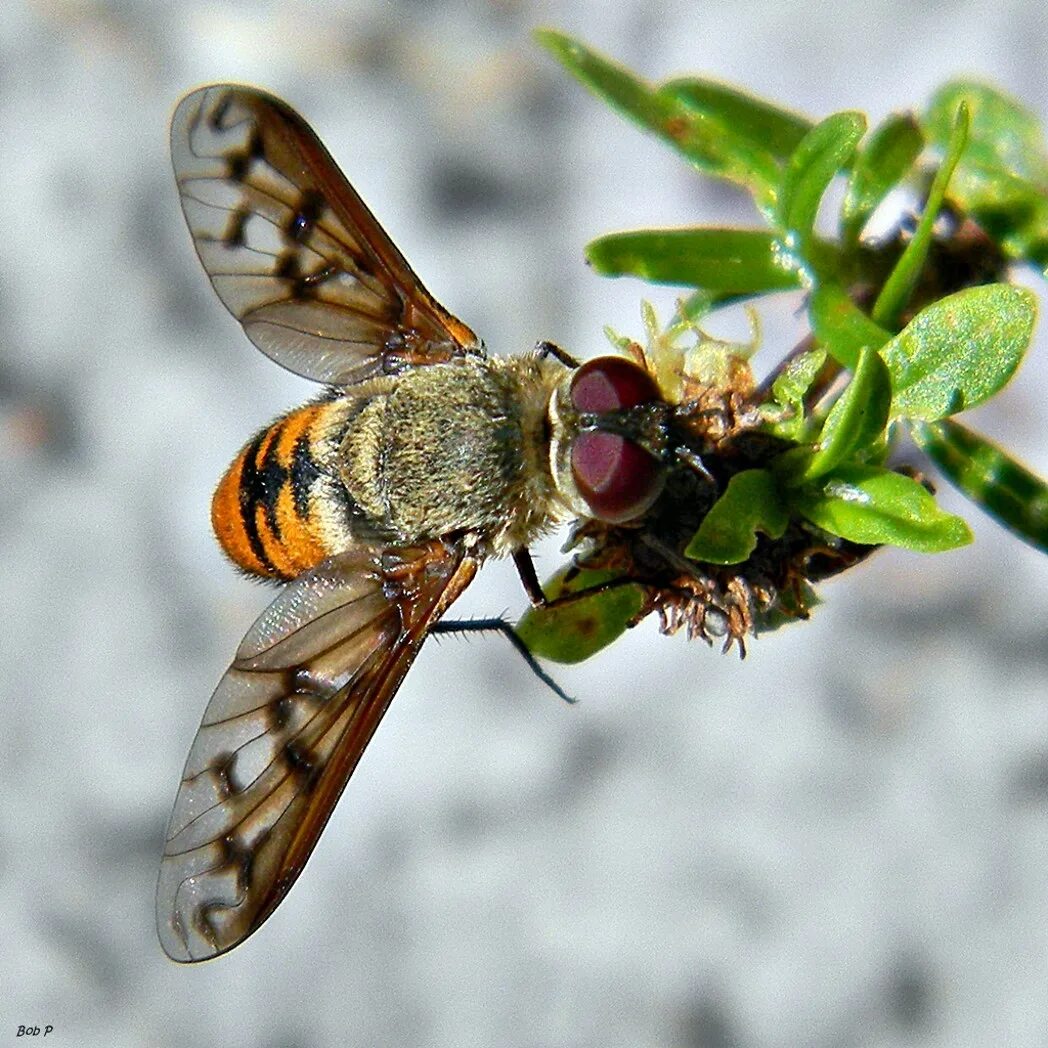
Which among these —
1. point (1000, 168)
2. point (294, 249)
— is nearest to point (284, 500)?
point (294, 249)

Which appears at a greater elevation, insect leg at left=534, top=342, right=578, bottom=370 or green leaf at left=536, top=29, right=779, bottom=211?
green leaf at left=536, top=29, right=779, bottom=211

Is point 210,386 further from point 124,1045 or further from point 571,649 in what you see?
point 571,649

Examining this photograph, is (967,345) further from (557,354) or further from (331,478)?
(331,478)

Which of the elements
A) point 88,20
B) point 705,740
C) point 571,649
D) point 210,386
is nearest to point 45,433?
point 210,386

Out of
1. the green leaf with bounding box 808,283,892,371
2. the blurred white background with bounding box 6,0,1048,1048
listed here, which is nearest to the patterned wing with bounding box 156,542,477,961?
the green leaf with bounding box 808,283,892,371

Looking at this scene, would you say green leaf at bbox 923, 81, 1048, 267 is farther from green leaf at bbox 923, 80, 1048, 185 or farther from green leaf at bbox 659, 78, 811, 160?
green leaf at bbox 659, 78, 811, 160

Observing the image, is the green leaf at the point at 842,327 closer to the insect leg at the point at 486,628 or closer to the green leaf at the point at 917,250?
the green leaf at the point at 917,250
